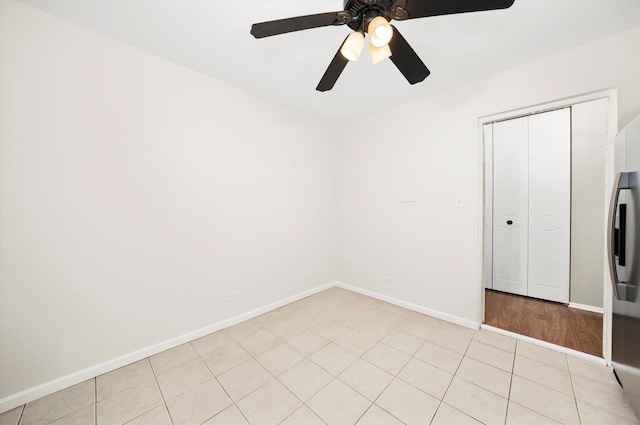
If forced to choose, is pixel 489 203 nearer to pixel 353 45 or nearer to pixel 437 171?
pixel 437 171

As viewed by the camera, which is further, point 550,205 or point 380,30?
point 550,205

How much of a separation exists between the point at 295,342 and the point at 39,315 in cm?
190

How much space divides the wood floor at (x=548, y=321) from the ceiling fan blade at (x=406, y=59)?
2625 mm

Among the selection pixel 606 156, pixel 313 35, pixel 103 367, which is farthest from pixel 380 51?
pixel 103 367

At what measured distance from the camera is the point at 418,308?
113 inches

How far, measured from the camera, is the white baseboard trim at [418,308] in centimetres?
251

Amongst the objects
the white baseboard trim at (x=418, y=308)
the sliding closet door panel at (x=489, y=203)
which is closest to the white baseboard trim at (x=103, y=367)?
the white baseboard trim at (x=418, y=308)

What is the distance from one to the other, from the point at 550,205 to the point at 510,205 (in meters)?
0.41

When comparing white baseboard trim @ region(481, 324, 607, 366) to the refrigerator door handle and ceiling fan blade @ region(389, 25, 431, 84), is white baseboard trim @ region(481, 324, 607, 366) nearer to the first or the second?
the refrigerator door handle

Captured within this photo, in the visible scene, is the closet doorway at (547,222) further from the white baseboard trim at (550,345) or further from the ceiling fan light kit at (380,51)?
the ceiling fan light kit at (380,51)

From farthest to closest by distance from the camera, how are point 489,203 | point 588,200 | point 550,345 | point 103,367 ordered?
point 489,203 → point 588,200 → point 550,345 → point 103,367

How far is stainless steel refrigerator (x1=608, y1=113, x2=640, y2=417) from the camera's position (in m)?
1.26

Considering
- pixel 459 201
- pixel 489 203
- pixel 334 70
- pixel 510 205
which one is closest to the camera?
pixel 334 70

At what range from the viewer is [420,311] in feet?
9.39
